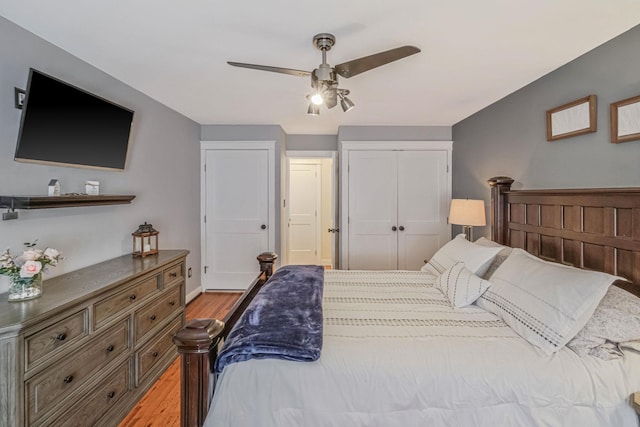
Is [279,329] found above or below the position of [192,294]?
above

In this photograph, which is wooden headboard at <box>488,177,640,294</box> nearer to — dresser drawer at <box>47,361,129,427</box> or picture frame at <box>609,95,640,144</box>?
picture frame at <box>609,95,640,144</box>

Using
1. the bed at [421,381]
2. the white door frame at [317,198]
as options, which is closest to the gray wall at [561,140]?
the bed at [421,381]

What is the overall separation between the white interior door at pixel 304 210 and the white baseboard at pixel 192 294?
6.41ft

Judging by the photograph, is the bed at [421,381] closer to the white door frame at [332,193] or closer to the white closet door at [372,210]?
the white closet door at [372,210]

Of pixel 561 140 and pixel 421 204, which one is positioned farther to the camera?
pixel 421 204

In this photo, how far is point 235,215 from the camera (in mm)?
4156

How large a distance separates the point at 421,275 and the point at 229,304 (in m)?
2.44

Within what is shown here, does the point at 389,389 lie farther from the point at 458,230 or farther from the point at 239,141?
the point at 239,141

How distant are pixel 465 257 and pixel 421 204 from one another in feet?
6.36

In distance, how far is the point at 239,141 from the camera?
4.08m

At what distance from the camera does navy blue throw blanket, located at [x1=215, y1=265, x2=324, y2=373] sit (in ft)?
4.14

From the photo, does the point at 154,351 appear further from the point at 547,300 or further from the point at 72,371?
the point at 547,300

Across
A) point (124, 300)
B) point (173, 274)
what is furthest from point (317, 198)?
point (124, 300)

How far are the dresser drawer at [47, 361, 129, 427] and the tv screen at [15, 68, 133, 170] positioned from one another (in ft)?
4.53
